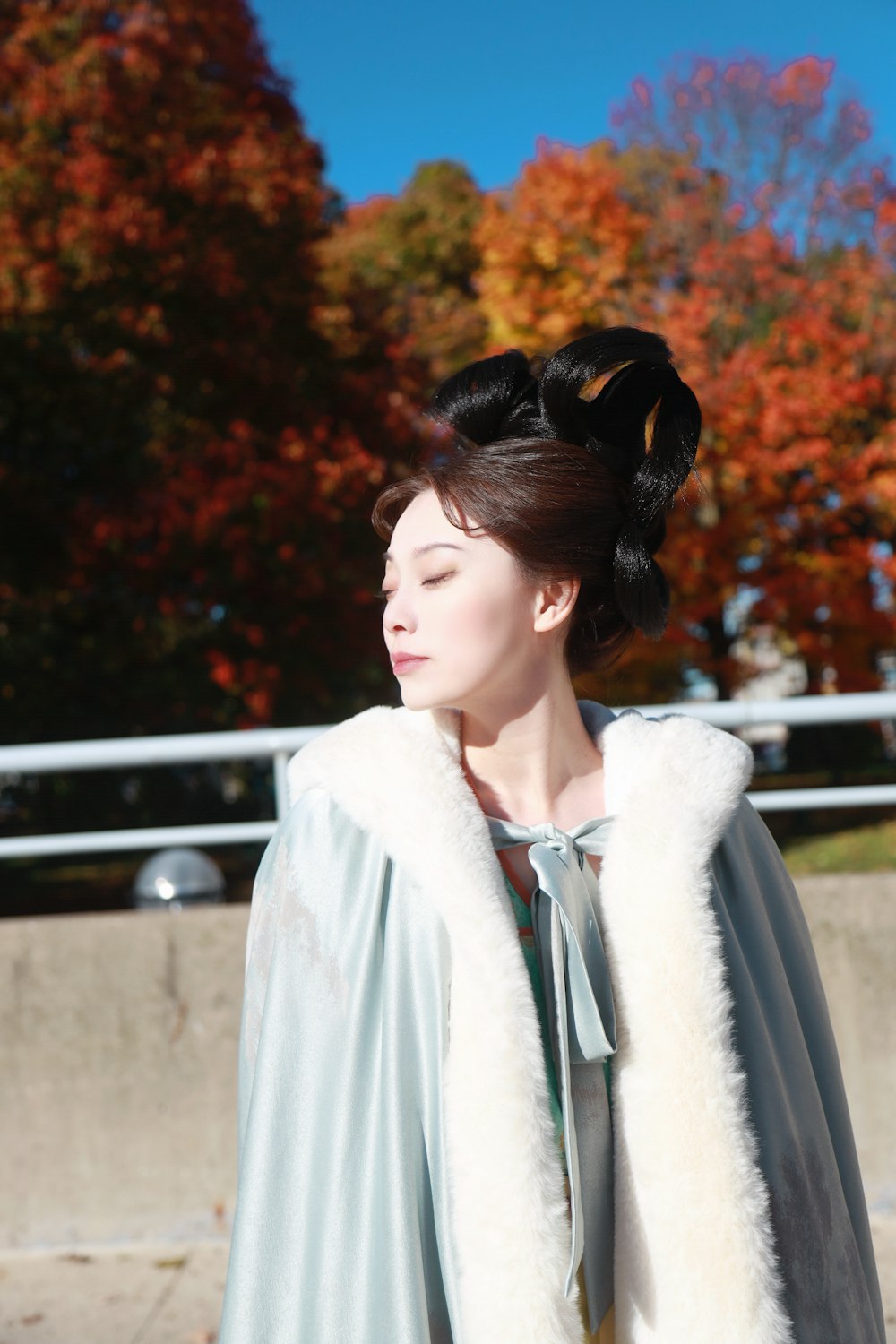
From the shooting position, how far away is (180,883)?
4844mm

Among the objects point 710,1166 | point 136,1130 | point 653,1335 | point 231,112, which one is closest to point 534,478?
point 710,1166

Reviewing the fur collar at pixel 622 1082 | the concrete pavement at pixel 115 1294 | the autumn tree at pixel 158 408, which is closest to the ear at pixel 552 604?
the fur collar at pixel 622 1082

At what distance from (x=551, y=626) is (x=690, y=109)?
1097 cm

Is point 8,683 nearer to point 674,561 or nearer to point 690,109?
point 674,561

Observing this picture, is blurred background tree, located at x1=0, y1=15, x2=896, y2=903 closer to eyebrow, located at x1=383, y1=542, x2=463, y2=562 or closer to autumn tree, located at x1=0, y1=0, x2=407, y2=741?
autumn tree, located at x1=0, y1=0, x2=407, y2=741

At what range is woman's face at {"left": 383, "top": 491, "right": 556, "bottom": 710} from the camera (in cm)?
159

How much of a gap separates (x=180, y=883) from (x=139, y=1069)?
1.84m

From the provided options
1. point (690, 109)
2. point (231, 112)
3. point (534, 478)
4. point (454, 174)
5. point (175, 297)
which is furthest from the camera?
point (454, 174)

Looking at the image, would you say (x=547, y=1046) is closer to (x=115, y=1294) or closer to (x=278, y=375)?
(x=115, y=1294)

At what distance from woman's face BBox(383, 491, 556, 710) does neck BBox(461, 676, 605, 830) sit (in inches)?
3.4

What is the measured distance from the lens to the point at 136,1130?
3029 mm

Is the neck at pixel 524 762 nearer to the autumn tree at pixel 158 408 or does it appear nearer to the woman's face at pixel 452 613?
the woman's face at pixel 452 613

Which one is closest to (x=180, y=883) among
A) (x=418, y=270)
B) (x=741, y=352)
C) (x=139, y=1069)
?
(x=139, y=1069)

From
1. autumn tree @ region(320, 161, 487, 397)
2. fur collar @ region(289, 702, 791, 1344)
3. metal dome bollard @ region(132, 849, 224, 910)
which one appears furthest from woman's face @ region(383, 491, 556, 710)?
autumn tree @ region(320, 161, 487, 397)
